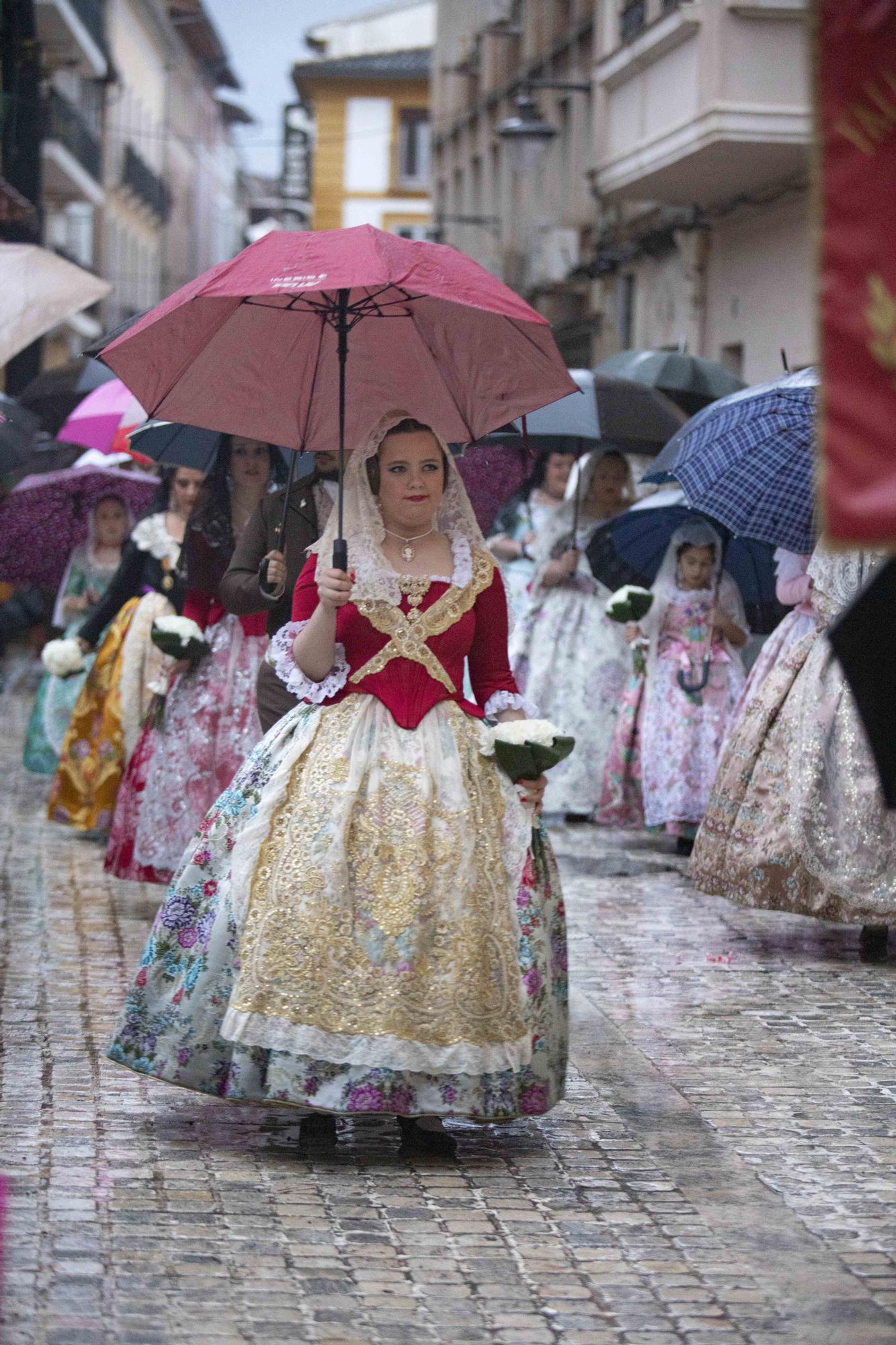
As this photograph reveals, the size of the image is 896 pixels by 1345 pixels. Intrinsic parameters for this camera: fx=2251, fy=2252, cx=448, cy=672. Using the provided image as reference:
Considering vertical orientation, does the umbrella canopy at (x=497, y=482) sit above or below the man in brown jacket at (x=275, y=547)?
above

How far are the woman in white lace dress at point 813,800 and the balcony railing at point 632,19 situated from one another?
12760mm

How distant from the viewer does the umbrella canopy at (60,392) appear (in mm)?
15930

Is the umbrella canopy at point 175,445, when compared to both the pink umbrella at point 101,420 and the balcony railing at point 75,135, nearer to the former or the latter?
the pink umbrella at point 101,420

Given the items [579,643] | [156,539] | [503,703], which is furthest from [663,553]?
A: [503,703]

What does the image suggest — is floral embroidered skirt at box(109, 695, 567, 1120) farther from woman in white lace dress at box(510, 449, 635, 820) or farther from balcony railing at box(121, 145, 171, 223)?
balcony railing at box(121, 145, 171, 223)

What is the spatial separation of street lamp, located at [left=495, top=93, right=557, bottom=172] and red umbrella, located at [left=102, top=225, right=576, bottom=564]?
15970 mm

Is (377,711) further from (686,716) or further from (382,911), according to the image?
(686,716)

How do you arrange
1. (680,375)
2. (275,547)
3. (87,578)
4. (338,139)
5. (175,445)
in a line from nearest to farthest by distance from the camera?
(275,547) → (175,445) → (87,578) → (680,375) → (338,139)

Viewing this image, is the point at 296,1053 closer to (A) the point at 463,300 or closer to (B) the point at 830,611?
(A) the point at 463,300

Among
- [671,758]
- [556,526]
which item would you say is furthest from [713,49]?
[671,758]

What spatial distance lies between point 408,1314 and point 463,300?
2.38 meters

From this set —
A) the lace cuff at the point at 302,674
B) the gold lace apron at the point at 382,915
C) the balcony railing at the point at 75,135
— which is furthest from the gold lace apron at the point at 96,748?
the balcony railing at the point at 75,135

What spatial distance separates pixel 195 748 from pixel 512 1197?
4051 millimetres

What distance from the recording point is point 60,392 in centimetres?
1641
